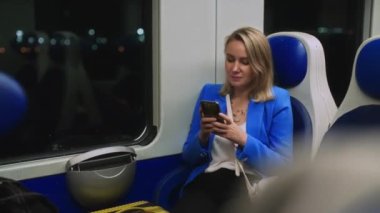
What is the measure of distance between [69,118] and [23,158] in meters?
0.24

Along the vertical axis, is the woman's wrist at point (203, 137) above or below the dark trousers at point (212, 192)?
above

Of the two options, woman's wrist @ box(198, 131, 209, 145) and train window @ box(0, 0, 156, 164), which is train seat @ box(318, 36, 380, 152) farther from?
train window @ box(0, 0, 156, 164)

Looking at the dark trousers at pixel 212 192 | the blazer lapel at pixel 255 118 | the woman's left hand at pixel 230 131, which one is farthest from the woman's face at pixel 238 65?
the dark trousers at pixel 212 192

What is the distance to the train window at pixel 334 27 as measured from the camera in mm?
2613

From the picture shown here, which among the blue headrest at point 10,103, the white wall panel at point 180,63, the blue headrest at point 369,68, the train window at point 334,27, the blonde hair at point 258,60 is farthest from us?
the train window at point 334,27

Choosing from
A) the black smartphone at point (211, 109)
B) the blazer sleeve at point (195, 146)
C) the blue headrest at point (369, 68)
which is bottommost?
the blazer sleeve at point (195, 146)

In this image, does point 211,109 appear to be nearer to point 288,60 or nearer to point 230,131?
point 230,131

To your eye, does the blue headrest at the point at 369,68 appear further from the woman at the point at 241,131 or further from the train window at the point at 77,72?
the train window at the point at 77,72

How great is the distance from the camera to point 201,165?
1.90 m

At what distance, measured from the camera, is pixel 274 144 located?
1.77 m

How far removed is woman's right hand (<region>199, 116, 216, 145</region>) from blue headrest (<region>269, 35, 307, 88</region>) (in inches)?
19.5

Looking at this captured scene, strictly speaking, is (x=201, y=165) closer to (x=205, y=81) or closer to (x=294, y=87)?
(x=205, y=81)

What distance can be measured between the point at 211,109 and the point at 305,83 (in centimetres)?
53

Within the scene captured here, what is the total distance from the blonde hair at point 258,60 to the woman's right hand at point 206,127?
0.23 m
